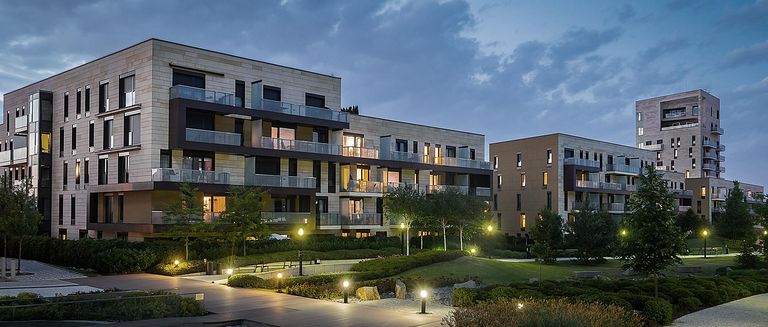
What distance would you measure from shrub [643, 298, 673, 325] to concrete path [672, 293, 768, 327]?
31 centimetres

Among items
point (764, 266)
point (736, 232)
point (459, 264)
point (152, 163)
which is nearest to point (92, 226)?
point (152, 163)

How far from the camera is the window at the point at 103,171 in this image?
4428cm

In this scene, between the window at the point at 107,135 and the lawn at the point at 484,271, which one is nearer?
the lawn at the point at 484,271

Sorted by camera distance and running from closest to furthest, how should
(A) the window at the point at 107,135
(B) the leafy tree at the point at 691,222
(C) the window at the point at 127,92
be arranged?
(C) the window at the point at 127,92, (A) the window at the point at 107,135, (B) the leafy tree at the point at 691,222

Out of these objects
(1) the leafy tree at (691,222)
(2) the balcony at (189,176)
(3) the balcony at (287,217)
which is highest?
(2) the balcony at (189,176)

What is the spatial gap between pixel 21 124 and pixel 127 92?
59.2 feet

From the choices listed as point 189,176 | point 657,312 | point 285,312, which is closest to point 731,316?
point 657,312

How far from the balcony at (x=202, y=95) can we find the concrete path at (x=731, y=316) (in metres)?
31.3

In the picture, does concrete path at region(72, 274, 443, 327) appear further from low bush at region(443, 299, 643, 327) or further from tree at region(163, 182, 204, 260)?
tree at region(163, 182, 204, 260)

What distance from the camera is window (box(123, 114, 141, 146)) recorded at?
4134 centimetres

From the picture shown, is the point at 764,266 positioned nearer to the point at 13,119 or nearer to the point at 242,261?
the point at 242,261

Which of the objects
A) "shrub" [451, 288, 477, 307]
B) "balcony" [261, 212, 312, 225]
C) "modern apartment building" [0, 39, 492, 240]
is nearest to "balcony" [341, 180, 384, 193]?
"modern apartment building" [0, 39, 492, 240]

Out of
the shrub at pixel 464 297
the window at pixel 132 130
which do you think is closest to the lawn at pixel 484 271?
the shrub at pixel 464 297

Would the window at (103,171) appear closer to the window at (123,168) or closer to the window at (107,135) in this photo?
the window at (107,135)
